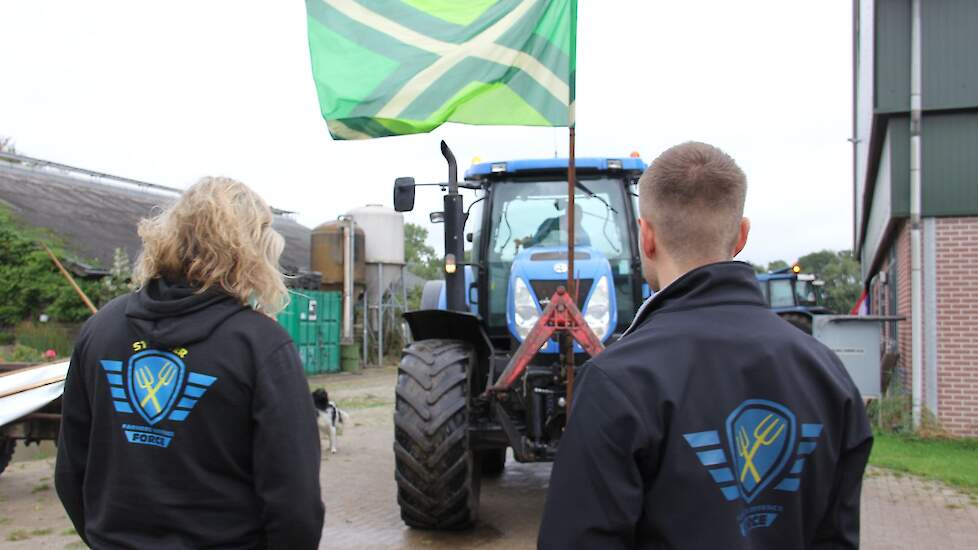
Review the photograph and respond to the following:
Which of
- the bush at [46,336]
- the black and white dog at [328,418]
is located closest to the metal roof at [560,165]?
the black and white dog at [328,418]

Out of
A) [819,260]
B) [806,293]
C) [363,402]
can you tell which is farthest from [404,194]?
[819,260]

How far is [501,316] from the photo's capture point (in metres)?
7.45

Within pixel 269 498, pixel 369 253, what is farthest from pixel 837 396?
pixel 369 253

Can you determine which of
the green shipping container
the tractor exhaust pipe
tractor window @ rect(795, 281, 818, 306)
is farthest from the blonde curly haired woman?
tractor window @ rect(795, 281, 818, 306)

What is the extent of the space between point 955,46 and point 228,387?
1140cm

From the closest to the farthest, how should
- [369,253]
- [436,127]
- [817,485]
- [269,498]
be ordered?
[817,485] → [269,498] → [436,127] → [369,253]

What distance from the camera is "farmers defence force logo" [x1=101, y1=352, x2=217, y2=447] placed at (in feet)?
7.27

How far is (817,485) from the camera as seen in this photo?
1797 millimetres

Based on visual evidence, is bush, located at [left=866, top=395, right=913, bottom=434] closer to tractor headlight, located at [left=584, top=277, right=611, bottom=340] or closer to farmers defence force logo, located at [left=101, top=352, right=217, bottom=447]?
tractor headlight, located at [left=584, top=277, right=611, bottom=340]

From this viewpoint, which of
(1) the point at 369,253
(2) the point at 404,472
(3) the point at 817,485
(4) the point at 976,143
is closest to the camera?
(3) the point at 817,485

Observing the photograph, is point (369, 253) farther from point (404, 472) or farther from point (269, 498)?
point (269, 498)

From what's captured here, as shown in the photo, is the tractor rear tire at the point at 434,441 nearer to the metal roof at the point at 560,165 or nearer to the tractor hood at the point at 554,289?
the tractor hood at the point at 554,289

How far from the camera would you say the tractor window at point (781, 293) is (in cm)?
2120

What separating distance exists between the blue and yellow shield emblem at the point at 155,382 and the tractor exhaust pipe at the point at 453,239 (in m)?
3.94
